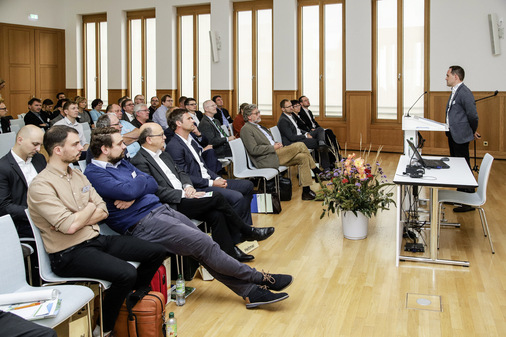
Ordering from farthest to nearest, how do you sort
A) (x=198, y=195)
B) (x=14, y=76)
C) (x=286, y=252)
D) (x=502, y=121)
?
1. (x=14, y=76)
2. (x=502, y=121)
3. (x=286, y=252)
4. (x=198, y=195)

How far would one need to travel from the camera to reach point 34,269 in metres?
3.65

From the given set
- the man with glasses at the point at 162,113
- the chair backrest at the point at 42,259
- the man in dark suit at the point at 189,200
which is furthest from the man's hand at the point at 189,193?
the man with glasses at the point at 162,113

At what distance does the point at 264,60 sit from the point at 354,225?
764cm

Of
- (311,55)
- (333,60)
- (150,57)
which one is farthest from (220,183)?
(150,57)

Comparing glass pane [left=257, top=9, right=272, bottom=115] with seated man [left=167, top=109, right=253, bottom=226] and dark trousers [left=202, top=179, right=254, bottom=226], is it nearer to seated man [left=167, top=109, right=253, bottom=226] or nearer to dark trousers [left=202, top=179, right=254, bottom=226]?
dark trousers [left=202, top=179, right=254, bottom=226]

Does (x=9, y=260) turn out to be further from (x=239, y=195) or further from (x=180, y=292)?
(x=239, y=195)

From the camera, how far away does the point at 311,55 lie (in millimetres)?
11648

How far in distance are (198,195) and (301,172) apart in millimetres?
2773

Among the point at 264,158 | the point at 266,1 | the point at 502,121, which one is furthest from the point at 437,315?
the point at 266,1

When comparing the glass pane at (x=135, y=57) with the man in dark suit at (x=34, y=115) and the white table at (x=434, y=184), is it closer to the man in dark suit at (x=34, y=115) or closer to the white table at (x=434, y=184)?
the man in dark suit at (x=34, y=115)

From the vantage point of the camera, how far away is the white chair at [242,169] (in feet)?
20.4

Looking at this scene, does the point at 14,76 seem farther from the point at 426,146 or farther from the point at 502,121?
the point at 502,121

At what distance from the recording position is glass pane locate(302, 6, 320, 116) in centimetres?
1154

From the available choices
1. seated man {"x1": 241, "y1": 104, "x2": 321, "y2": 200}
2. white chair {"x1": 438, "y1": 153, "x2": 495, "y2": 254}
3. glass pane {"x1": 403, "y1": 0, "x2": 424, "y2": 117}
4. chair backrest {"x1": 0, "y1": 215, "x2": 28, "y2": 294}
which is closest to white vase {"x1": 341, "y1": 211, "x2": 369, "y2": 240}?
white chair {"x1": 438, "y1": 153, "x2": 495, "y2": 254}
